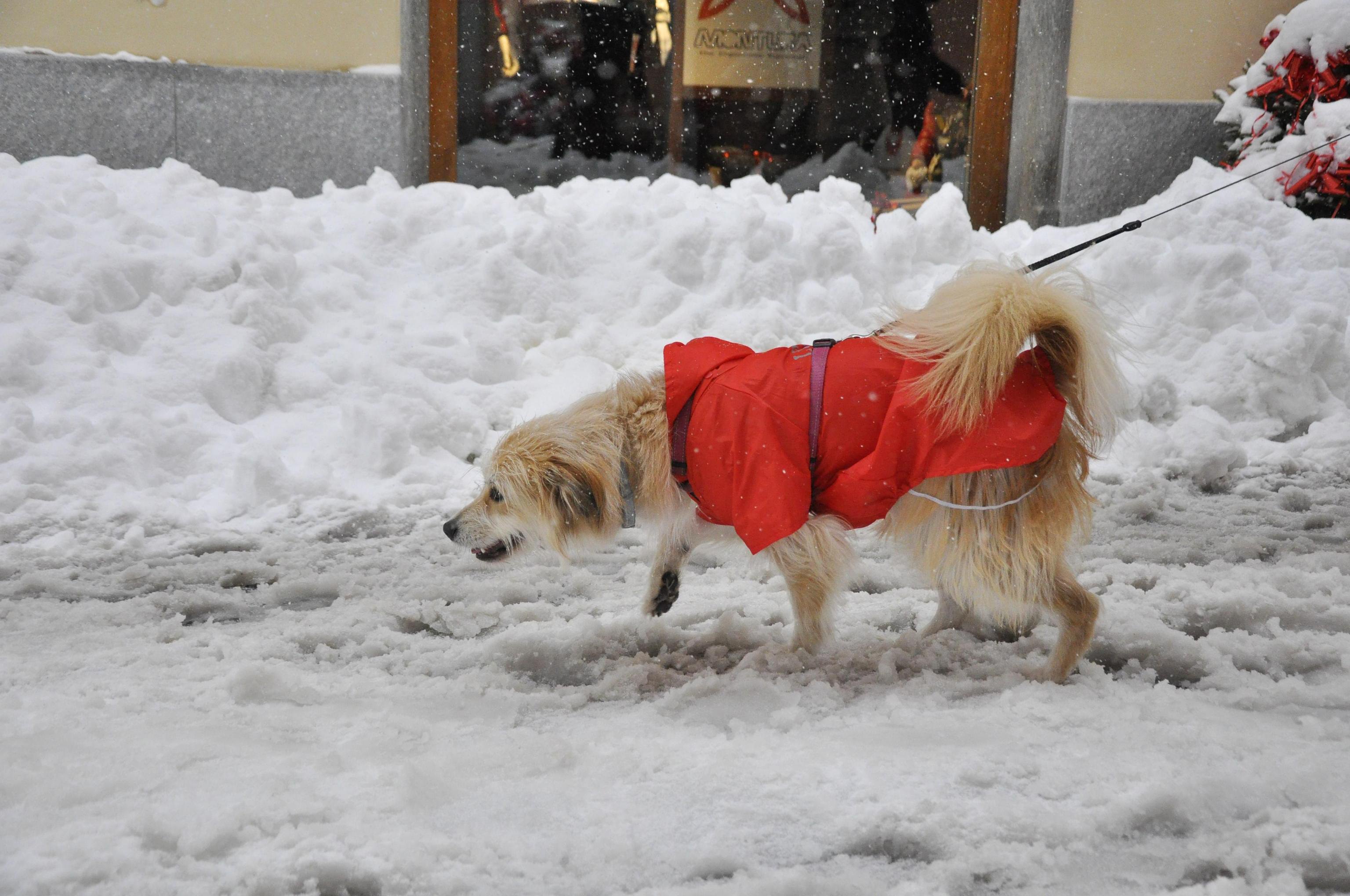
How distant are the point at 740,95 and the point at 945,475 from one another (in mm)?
6856

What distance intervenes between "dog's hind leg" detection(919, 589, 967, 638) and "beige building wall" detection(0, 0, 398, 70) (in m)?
6.64

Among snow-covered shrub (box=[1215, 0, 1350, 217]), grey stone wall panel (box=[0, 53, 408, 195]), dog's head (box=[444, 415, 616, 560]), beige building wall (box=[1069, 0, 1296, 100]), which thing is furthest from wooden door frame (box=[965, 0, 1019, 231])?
dog's head (box=[444, 415, 616, 560])

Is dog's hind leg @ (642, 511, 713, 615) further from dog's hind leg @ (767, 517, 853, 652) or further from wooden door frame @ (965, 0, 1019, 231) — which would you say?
wooden door frame @ (965, 0, 1019, 231)

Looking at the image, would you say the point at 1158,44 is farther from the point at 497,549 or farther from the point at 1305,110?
the point at 497,549

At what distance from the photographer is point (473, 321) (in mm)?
5797

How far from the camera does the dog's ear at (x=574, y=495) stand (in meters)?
2.98

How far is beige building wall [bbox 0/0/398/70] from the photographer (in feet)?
24.5

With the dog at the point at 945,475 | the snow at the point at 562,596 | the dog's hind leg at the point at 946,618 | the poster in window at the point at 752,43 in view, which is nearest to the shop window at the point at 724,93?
the poster in window at the point at 752,43

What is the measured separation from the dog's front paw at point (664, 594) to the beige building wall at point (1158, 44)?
709cm

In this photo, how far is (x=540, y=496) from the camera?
119 inches

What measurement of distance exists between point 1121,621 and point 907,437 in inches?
42.6

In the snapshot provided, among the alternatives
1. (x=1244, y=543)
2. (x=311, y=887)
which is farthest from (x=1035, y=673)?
(x=311, y=887)

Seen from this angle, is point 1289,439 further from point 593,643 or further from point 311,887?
point 311,887

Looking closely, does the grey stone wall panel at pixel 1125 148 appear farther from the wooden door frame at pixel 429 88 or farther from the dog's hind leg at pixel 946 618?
the dog's hind leg at pixel 946 618
